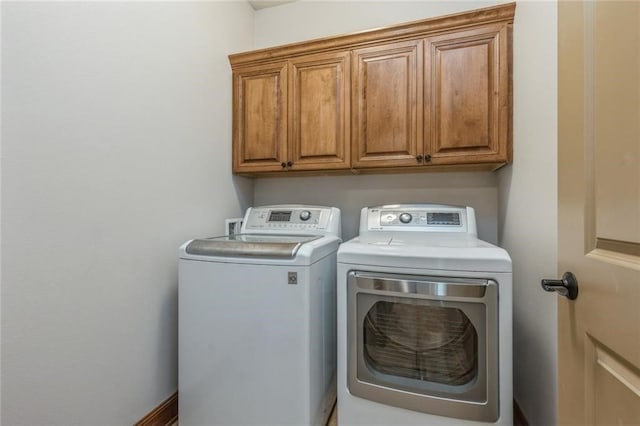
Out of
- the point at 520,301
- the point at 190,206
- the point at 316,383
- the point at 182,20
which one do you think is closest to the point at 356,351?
the point at 316,383

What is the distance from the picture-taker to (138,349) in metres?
1.31

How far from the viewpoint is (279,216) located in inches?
75.9

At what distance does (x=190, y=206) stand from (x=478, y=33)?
5.91 feet

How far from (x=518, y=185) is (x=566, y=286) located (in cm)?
91

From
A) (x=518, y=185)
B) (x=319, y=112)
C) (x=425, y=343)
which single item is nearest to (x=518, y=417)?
(x=425, y=343)

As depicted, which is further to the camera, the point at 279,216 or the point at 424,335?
the point at 279,216

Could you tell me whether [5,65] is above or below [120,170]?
above

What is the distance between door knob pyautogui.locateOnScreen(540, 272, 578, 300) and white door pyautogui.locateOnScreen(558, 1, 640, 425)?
15 mm

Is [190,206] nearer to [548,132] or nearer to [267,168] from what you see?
[267,168]

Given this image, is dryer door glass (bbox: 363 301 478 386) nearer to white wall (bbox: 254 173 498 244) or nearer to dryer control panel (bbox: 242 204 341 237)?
dryer control panel (bbox: 242 204 341 237)

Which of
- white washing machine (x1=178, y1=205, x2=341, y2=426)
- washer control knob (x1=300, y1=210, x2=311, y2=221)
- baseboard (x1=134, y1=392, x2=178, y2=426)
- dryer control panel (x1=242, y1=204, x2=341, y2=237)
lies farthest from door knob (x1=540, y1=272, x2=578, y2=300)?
baseboard (x1=134, y1=392, x2=178, y2=426)

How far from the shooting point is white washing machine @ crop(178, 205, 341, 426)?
120 cm

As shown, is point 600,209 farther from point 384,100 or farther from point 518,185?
point 384,100

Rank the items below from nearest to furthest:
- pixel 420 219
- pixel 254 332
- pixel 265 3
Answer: pixel 254 332, pixel 420 219, pixel 265 3
